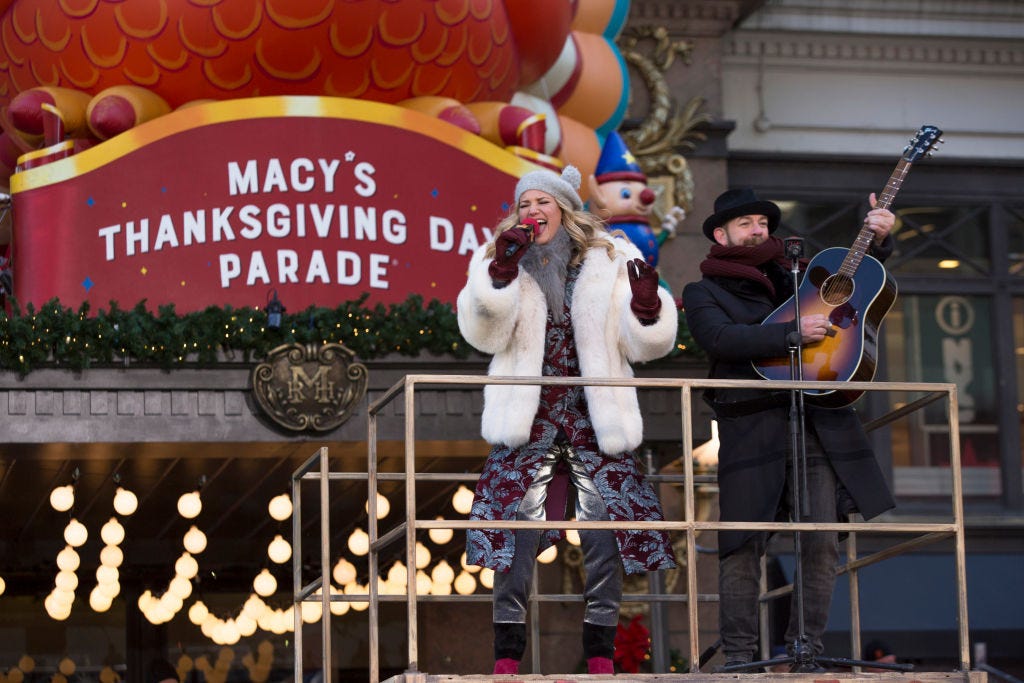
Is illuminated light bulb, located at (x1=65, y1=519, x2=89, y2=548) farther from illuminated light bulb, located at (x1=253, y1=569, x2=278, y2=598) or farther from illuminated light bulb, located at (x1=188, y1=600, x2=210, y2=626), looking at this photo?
illuminated light bulb, located at (x1=188, y1=600, x2=210, y2=626)

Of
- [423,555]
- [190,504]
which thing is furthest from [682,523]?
[423,555]

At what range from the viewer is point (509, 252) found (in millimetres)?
7121

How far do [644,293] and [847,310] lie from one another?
1.05 m

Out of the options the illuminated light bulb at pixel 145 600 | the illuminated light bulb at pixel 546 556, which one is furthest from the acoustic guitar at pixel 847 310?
the illuminated light bulb at pixel 145 600

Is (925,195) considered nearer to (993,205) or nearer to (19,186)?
(993,205)

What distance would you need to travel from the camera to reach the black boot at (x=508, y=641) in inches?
272

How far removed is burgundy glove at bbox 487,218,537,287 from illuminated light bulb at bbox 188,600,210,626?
8.89 metres

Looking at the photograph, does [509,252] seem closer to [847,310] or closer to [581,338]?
[581,338]

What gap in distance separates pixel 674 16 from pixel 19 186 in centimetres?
700

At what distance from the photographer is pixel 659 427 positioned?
37.5ft

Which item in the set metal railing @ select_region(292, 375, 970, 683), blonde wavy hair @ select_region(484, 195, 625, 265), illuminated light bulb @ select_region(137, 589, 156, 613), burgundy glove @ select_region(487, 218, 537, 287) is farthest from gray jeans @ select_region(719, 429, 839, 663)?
illuminated light bulb @ select_region(137, 589, 156, 613)

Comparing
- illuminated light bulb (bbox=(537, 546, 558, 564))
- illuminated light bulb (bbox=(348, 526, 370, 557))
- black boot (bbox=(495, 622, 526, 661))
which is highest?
illuminated light bulb (bbox=(348, 526, 370, 557))

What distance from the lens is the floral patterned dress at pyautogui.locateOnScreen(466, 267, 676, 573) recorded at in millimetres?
7047

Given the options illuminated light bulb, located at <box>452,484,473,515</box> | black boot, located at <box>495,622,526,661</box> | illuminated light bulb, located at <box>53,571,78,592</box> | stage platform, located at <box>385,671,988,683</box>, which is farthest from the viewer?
illuminated light bulb, located at <box>53,571,78,592</box>
